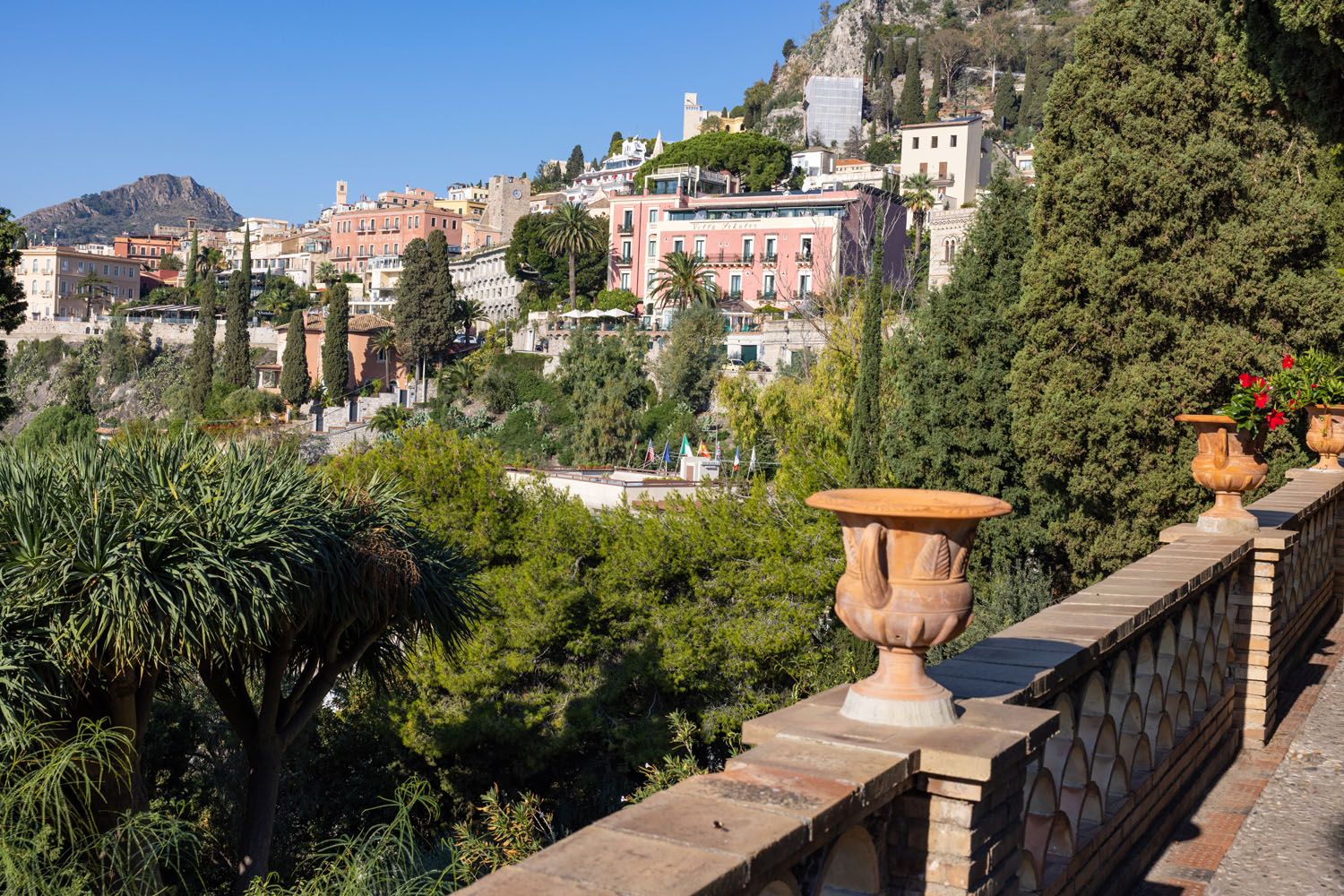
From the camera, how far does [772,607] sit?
765 inches

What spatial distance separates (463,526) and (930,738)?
59.1ft

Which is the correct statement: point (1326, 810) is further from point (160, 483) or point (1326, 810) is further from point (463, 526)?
point (463, 526)

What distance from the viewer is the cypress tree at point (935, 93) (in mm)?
107500

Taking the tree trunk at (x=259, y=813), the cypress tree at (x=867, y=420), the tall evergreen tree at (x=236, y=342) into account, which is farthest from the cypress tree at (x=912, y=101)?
the tree trunk at (x=259, y=813)

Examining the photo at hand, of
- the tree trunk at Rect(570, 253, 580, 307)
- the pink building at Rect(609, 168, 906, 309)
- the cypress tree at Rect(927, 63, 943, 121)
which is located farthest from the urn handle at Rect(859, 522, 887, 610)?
the cypress tree at Rect(927, 63, 943, 121)

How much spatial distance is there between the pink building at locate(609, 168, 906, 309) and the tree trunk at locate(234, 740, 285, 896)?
1855 inches

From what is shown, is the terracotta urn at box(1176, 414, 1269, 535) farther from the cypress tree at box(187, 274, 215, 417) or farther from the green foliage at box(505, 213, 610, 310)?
the green foliage at box(505, 213, 610, 310)

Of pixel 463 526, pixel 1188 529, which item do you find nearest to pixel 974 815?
pixel 1188 529

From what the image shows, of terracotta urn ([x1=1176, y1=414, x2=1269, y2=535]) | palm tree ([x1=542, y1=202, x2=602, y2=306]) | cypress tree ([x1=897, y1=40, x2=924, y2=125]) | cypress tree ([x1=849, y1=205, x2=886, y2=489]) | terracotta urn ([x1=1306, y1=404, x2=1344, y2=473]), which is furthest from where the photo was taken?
cypress tree ([x1=897, y1=40, x2=924, y2=125])

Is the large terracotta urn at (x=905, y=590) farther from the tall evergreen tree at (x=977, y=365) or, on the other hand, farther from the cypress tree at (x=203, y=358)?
the cypress tree at (x=203, y=358)

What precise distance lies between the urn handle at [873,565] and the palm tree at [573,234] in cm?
6651

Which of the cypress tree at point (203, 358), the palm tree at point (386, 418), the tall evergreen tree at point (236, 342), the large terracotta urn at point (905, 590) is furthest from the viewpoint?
the cypress tree at point (203, 358)

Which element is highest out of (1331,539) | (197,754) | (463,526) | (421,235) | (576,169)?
(576,169)

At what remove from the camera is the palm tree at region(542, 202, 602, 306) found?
69.5 meters
